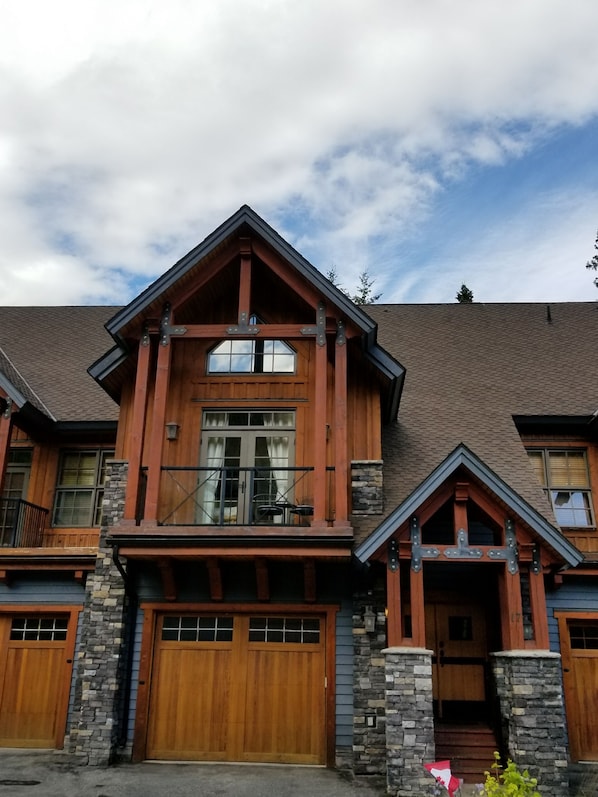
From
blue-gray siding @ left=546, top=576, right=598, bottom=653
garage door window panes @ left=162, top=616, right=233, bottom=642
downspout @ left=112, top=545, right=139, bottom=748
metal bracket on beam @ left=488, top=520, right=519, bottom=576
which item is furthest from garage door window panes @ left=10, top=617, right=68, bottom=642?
blue-gray siding @ left=546, top=576, right=598, bottom=653

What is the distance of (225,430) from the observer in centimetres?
1247

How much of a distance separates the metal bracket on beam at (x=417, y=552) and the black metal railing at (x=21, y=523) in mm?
6901

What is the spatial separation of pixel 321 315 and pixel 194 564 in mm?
4561

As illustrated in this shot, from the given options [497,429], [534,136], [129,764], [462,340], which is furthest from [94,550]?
[534,136]

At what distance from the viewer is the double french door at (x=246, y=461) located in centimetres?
1173

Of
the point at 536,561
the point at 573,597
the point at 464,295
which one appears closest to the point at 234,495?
the point at 536,561

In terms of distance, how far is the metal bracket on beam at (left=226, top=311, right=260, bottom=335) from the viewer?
11.7 m

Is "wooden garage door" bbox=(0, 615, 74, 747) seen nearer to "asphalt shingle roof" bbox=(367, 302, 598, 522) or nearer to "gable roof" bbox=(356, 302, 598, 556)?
"gable roof" bbox=(356, 302, 598, 556)

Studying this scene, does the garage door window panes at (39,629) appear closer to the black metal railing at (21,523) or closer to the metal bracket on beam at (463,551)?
the black metal railing at (21,523)

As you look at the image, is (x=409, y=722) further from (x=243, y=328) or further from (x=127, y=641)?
(x=243, y=328)

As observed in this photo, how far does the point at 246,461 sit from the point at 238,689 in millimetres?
3648

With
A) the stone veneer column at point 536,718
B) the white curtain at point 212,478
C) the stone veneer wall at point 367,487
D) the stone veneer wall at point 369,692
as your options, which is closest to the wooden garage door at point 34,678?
the white curtain at point 212,478

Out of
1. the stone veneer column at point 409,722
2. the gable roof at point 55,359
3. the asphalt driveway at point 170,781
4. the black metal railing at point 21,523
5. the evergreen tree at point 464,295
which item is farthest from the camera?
the evergreen tree at point 464,295

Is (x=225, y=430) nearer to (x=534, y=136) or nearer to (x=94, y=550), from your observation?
(x=94, y=550)
